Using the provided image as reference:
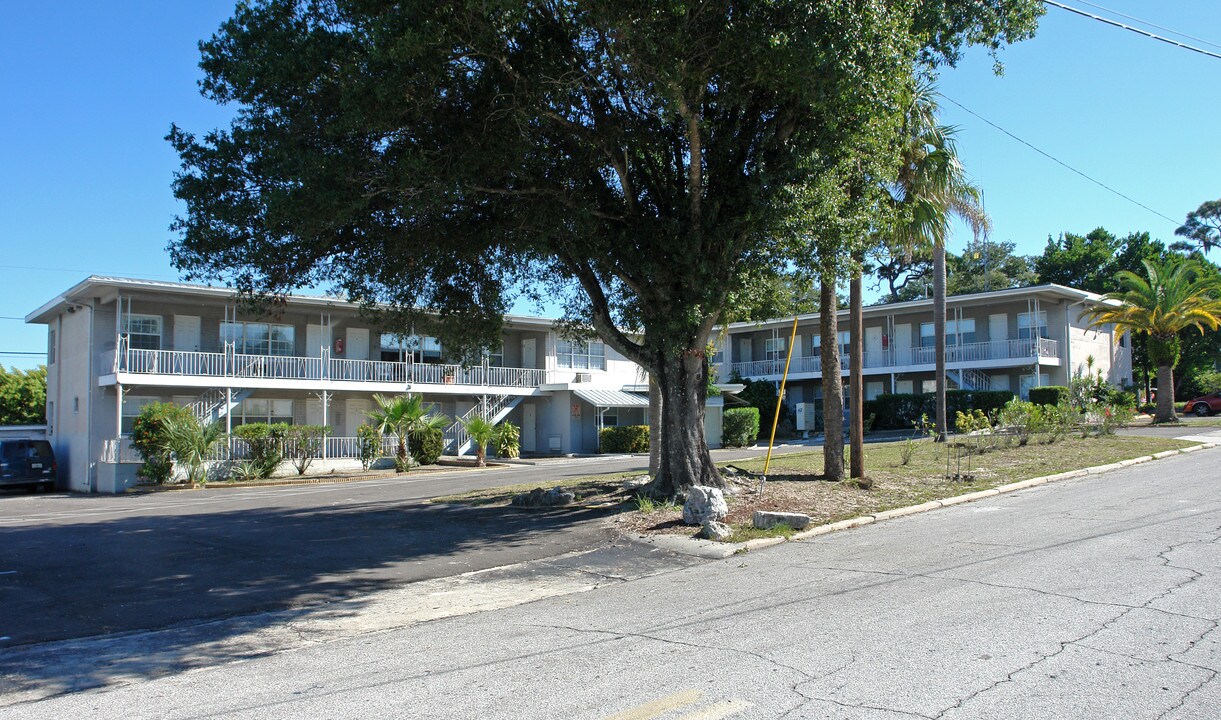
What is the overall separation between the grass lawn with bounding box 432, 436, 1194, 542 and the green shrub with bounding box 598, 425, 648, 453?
12.6 meters

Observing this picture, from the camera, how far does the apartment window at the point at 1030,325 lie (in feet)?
125

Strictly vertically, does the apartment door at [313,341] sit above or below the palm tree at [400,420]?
above

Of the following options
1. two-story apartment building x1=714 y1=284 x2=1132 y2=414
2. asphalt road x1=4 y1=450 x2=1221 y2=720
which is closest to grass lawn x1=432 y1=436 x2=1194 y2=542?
asphalt road x1=4 y1=450 x2=1221 y2=720

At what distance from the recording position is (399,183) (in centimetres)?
1226

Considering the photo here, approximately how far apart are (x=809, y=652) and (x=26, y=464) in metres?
28.2

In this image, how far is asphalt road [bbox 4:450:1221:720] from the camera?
524cm

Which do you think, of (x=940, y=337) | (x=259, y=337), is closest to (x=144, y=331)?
(x=259, y=337)

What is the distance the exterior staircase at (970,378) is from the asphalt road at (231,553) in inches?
1123

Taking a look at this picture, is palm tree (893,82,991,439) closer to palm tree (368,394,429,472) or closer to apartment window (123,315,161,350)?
palm tree (368,394,429,472)

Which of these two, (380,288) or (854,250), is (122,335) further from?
(854,250)

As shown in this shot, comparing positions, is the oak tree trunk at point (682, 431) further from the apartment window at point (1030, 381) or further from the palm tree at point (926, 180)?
the apartment window at point (1030, 381)

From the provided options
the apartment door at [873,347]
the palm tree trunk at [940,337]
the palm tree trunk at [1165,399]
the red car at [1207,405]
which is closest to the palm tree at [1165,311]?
the palm tree trunk at [1165,399]

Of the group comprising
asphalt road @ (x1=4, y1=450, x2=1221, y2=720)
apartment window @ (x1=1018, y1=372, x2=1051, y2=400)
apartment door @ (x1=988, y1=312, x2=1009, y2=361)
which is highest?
apartment door @ (x1=988, y1=312, x2=1009, y2=361)

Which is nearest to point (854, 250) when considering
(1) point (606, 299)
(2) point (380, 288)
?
(1) point (606, 299)
